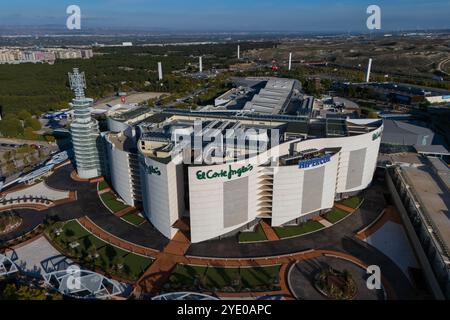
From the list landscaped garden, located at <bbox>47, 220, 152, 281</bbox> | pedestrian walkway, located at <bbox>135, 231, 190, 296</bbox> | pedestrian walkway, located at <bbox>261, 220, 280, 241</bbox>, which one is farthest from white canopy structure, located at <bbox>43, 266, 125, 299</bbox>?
pedestrian walkway, located at <bbox>261, 220, 280, 241</bbox>

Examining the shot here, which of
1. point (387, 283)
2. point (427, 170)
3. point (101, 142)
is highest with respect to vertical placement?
point (101, 142)

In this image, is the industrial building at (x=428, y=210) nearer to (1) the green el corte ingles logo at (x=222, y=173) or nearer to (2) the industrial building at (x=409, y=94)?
(1) the green el corte ingles logo at (x=222, y=173)

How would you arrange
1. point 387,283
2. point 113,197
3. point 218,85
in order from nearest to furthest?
point 387,283
point 113,197
point 218,85

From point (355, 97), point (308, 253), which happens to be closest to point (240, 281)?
point (308, 253)

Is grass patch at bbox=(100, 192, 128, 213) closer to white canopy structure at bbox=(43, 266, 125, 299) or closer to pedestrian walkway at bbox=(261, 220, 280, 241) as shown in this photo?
white canopy structure at bbox=(43, 266, 125, 299)

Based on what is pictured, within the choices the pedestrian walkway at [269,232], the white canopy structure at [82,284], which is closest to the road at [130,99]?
the pedestrian walkway at [269,232]

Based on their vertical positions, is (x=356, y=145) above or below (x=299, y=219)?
above
